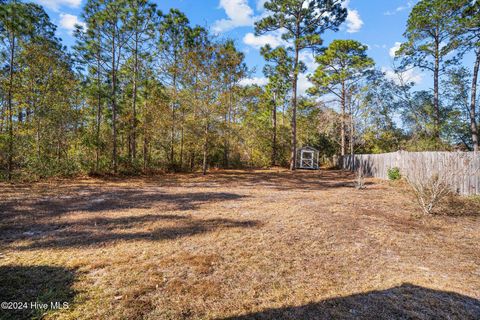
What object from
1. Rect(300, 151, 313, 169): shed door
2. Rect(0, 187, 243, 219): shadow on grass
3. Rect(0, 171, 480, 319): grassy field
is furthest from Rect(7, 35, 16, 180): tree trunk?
Rect(300, 151, 313, 169): shed door

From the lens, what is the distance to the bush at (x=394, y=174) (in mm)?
10798

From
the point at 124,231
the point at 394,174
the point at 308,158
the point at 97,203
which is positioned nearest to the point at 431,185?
the point at 394,174

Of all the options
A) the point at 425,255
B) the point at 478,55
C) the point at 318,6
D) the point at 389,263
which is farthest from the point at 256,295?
the point at 478,55

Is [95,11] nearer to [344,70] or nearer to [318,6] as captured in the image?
[318,6]

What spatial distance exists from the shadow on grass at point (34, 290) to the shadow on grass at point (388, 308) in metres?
1.70

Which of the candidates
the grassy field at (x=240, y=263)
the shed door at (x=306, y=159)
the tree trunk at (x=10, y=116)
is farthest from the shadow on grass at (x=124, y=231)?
the shed door at (x=306, y=159)

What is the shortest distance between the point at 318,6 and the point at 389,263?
16828 millimetres

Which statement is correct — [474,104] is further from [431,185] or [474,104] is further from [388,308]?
[388,308]

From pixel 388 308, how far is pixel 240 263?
1.62 m

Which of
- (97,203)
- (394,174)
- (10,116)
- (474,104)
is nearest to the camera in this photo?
(97,203)

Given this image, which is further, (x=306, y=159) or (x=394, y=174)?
(x=306, y=159)

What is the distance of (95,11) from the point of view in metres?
11.7

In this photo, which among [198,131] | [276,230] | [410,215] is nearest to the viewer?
[276,230]

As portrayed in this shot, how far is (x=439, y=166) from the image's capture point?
772 cm
